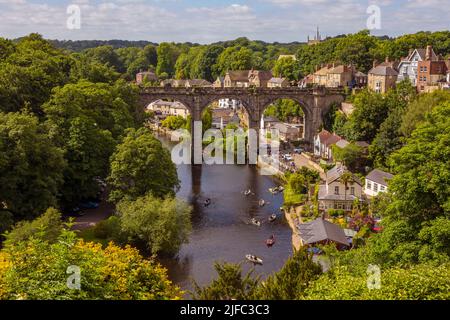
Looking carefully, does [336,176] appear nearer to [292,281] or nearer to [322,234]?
[322,234]

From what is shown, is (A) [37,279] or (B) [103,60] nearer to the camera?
(A) [37,279]

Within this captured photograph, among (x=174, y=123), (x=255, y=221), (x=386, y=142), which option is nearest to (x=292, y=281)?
(x=255, y=221)

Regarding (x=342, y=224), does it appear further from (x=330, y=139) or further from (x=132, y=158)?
(x=330, y=139)

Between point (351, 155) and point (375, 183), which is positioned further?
point (351, 155)

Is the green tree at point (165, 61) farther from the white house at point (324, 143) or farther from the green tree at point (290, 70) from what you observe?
the white house at point (324, 143)

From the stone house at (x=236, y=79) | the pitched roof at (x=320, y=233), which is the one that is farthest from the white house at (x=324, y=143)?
the stone house at (x=236, y=79)

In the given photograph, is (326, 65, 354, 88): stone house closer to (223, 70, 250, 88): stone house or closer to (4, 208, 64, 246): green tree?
(223, 70, 250, 88): stone house

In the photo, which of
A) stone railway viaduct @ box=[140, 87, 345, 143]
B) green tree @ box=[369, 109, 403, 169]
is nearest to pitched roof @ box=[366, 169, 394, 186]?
green tree @ box=[369, 109, 403, 169]
